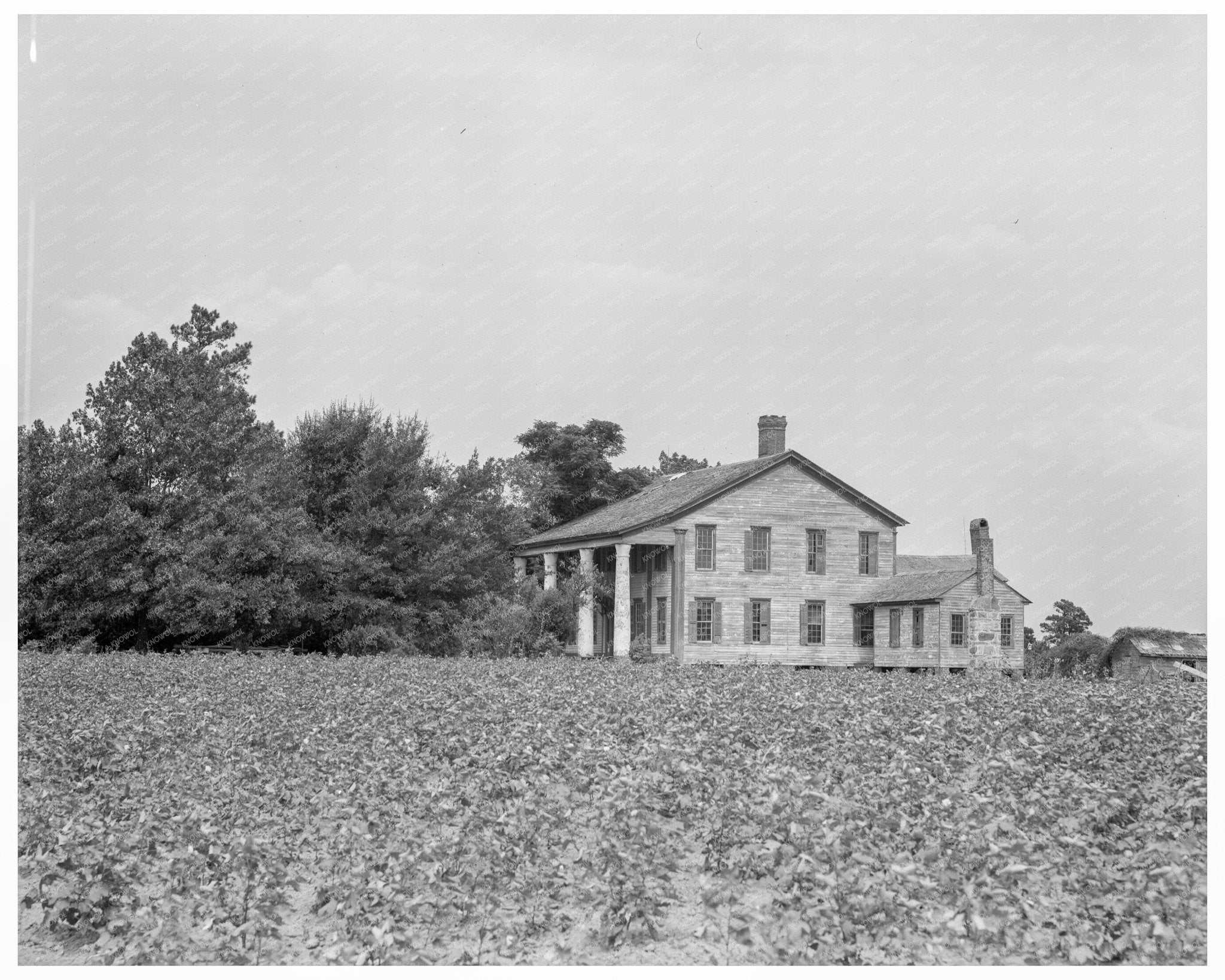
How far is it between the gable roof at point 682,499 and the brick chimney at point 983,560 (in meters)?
3.49

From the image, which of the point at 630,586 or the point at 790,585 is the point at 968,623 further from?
the point at 630,586

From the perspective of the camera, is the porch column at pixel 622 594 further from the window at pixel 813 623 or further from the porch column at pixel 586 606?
the window at pixel 813 623

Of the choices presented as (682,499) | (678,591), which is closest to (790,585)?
(678,591)

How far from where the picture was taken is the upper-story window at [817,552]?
3697 cm

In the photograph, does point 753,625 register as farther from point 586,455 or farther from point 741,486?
point 586,455

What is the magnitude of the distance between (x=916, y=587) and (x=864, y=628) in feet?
8.18

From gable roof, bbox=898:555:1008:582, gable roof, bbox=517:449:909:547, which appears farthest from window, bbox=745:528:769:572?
gable roof, bbox=898:555:1008:582

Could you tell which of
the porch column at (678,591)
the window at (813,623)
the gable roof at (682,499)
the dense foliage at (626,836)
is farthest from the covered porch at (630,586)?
the dense foliage at (626,836)

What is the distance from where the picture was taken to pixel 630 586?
124ft

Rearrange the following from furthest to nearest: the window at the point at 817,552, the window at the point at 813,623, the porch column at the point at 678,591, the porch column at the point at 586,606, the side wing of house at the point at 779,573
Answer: the porch column at the point at 586,606, the window at the point at 817,552, the window at the point at 813,623, the side wing of house at the point at 779,573, the porch column at the point at 678,591

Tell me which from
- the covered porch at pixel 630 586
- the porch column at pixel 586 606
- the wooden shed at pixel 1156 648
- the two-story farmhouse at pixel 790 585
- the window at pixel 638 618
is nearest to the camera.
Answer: the two-story farmhouse at pixel 790 585
